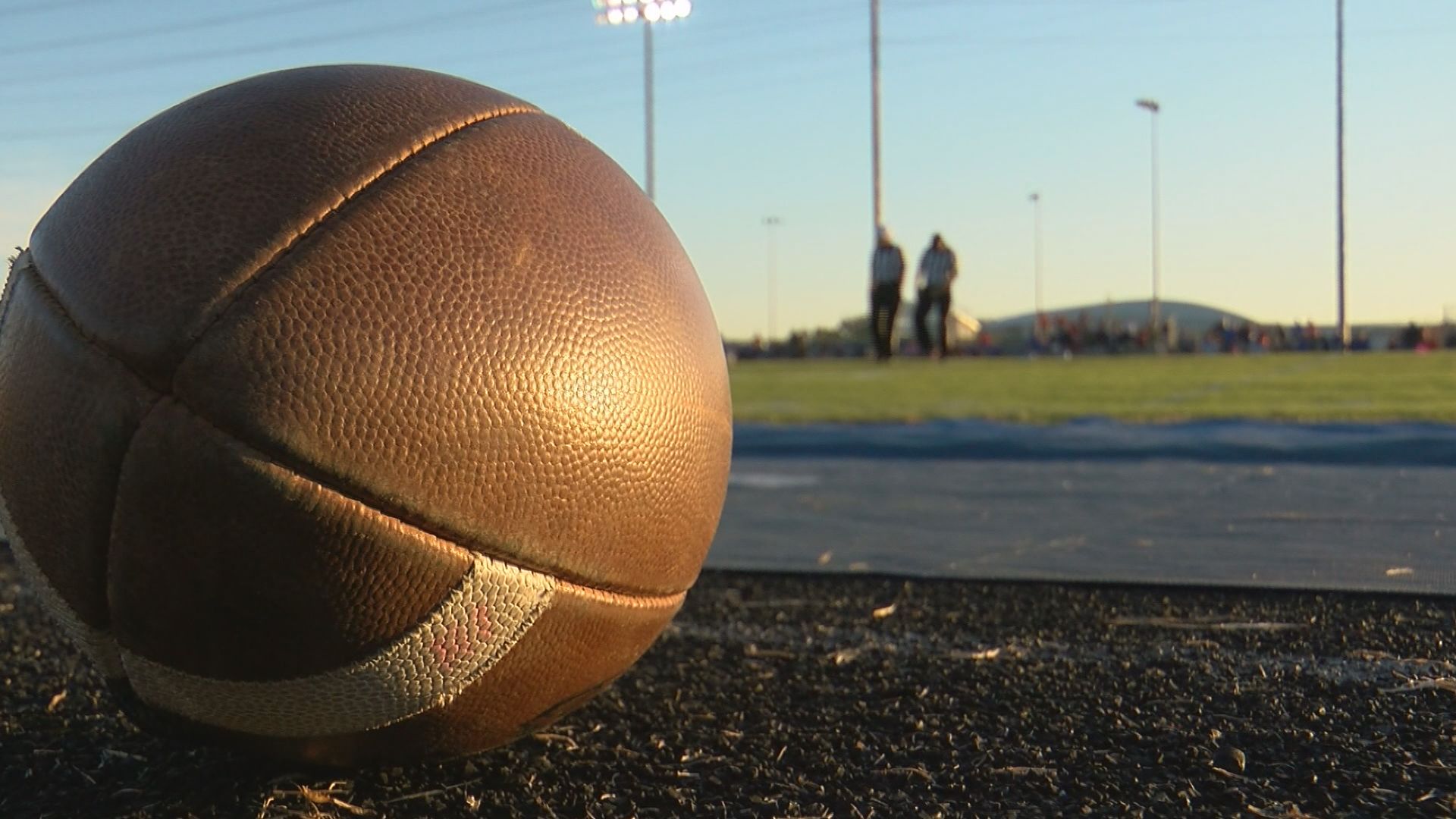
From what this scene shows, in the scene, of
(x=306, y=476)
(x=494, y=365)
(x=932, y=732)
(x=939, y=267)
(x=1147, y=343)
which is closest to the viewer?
(x=306, y=476)

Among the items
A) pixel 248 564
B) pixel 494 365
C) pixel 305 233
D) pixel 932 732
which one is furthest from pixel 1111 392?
pixel 248 564

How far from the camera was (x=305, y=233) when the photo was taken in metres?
2.04

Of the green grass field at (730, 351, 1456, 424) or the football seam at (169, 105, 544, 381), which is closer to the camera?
the football seam at (169, 105, 544, 381)

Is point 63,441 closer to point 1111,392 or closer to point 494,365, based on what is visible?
point 494,365

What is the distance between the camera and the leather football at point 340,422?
6.32ft

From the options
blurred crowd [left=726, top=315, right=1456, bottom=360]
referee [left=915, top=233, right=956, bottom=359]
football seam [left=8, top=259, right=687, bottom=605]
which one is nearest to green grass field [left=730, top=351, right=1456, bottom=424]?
referee [left=915, top=233, right=956, bottom=359]

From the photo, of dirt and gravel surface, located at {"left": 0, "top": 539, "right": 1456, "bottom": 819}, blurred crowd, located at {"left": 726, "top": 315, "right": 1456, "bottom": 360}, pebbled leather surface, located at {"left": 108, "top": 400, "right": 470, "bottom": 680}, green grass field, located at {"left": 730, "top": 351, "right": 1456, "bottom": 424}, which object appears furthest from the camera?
blurred crowd, located at {"left": 726, "top": 315, "right": 1456, "bottom": 360}

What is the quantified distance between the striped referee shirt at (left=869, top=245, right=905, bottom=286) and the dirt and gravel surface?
13.6 metres

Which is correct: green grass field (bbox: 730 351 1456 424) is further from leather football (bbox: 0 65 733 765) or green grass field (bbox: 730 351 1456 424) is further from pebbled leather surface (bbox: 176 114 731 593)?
leather football (bbox: 0 65 733 765)

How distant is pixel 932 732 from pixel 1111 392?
9316mm

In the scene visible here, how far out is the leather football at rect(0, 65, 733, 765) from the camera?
1.93 metres

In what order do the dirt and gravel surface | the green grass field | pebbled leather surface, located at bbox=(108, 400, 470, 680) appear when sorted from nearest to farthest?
pebbled leather surface, located at bbox=(108, 400, 470, 680) → the dirt and gravel surface → the green grass field

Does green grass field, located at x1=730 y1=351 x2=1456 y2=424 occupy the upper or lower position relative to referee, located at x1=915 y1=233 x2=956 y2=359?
lower

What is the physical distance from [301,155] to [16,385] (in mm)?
631
